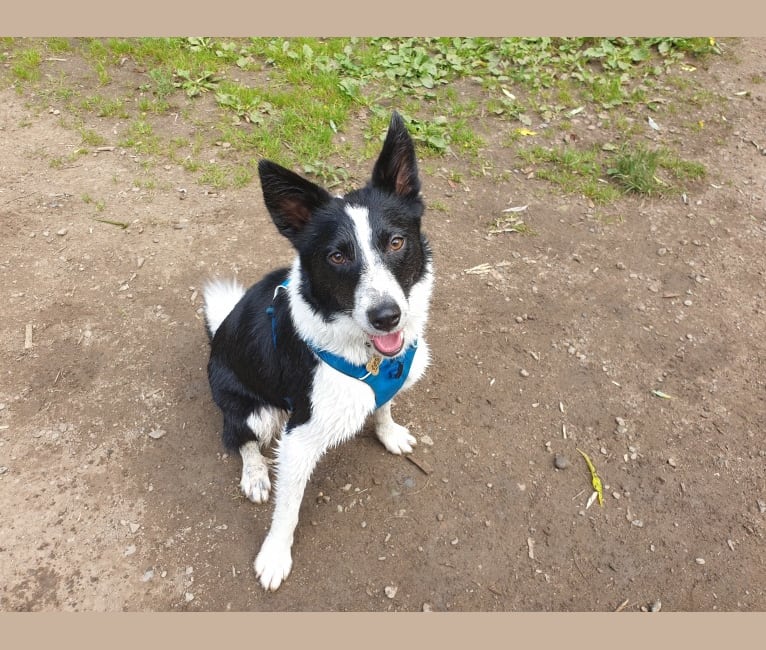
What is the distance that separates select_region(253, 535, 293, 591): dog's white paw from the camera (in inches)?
126

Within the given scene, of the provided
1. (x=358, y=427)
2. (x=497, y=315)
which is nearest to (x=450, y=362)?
A: (x=497, y=315)

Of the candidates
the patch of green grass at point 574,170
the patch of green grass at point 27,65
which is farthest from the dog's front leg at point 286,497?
the patch of green grass at point 27,65

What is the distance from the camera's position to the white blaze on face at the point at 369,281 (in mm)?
2584

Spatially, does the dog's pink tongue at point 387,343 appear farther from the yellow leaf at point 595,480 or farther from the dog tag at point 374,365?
the yellow leaf at point 595,480

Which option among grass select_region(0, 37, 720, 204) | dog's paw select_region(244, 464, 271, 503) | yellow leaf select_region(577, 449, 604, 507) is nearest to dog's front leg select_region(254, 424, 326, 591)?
dog's paw select_region(244, 464, 271, 503)

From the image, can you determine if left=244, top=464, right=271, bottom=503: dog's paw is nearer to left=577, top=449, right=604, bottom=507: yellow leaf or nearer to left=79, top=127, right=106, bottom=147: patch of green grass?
left=577, top=449, right=604, bottom=507: yellow leaf

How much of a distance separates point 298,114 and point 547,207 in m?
3.18

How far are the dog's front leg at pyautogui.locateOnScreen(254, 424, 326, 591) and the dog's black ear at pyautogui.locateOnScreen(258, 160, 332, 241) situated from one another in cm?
115

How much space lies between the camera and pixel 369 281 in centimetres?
263

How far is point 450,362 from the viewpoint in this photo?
4.42 meters

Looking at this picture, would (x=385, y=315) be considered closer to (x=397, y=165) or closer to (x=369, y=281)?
(x=369, y=281)

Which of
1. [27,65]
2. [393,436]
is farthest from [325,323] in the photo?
[27,65]

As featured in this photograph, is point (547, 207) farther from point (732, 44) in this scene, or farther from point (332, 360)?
point (732, 44)

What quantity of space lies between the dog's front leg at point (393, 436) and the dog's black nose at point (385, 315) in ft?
4.35
